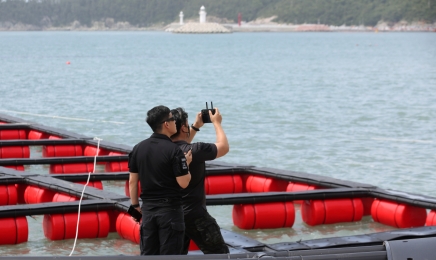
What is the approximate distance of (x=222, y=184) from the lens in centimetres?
1463

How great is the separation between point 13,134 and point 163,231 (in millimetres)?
16251

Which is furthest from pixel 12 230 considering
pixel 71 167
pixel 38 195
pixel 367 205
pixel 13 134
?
pixel 13 134

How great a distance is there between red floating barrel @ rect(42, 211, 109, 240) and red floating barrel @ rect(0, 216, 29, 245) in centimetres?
39

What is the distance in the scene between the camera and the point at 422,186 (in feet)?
65.3

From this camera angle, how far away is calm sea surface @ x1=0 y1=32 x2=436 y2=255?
19.8 meters

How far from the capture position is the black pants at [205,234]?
7473 mm

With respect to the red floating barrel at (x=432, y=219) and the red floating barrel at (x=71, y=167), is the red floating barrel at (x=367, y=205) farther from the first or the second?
the red floating barrel at (x=71, y=167)

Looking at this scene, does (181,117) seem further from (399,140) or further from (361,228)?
(399,140)

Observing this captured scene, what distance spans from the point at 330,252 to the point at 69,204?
6369mm

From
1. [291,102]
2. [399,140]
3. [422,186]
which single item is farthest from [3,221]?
[291,102]

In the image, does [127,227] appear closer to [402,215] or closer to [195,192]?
[195,192]

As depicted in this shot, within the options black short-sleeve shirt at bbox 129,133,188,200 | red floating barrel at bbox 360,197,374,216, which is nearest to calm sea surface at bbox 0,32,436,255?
red floating barrel at bbox 360,197,374,216

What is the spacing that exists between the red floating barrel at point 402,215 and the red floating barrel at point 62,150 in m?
8.84

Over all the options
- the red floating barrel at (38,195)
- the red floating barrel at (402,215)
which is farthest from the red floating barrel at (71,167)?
the red floating barrel at (402,215)
